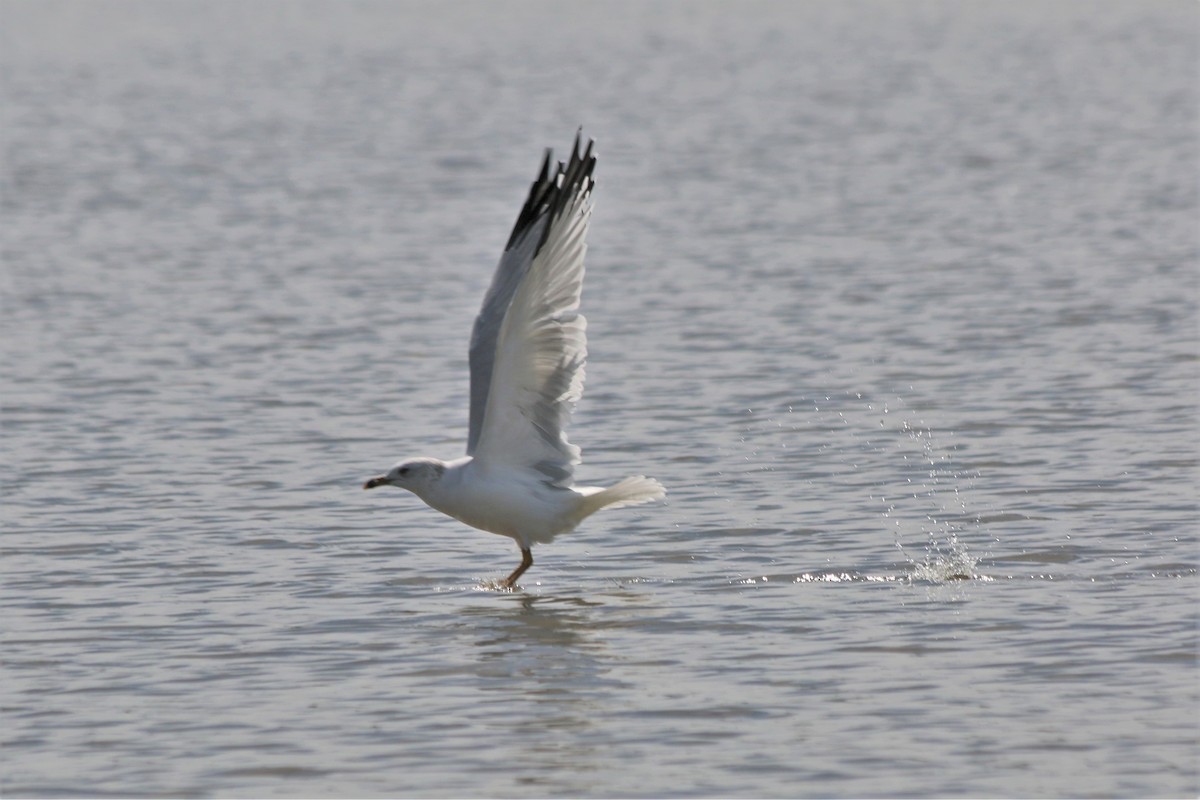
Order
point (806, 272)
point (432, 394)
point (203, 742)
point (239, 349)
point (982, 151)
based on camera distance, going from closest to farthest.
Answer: point (203, 742)
point (432, 394)
point (239, 349)
point (806, 272)
point (982, 151)

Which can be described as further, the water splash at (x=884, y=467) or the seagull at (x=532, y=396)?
the water splash at (x=884, y=467)

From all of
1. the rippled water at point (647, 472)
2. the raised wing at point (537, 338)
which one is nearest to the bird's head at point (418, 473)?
the raised wing at point (537, 338)

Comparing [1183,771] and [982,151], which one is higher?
[982,151]

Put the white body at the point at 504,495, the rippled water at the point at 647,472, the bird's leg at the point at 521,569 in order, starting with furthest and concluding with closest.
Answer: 1. the bird's leg at the point at 521,569
2. the white body at the point at 504,495
3. the rippled water at the point at 647,472

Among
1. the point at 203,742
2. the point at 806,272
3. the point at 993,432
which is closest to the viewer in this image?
the point at 203,742

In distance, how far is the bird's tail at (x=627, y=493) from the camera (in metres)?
8.69

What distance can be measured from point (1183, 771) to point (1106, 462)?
4371 mm

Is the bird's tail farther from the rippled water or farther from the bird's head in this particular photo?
the bird's head

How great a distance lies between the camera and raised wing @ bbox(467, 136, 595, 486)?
336 inches

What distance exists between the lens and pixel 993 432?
11297 millimetres

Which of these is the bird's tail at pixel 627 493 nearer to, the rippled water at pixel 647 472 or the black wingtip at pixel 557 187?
the rippled water at pixel 647 472

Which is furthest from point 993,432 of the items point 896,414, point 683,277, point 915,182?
point 915,182

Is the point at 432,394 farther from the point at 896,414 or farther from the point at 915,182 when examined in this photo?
the point at 915,182

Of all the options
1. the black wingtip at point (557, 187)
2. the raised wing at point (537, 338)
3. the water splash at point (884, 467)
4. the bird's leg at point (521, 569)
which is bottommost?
the bird's leg at point (521, 569)
